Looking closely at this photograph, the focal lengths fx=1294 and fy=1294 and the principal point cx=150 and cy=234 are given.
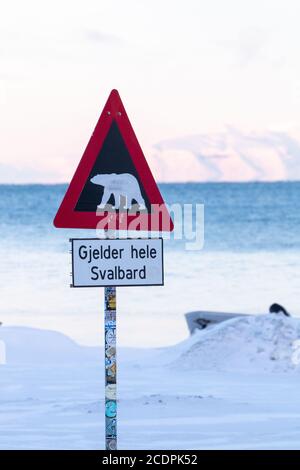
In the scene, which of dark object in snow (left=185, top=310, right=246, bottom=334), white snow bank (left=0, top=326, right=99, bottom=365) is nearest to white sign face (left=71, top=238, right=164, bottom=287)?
white snow bank (left=0, top=326, right=99, bottom=365)

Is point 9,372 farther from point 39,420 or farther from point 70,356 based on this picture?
point 39,420

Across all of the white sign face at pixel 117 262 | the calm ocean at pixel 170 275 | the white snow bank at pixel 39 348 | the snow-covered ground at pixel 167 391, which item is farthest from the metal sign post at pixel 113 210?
the calm ocean at pixel 170 275

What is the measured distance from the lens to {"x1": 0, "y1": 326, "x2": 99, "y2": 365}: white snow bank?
47.4ft

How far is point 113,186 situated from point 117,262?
0.38 metres

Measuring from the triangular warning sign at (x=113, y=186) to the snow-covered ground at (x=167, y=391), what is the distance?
2.19 meters

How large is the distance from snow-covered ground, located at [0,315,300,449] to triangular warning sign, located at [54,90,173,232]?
2.19m

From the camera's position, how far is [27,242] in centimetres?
5738

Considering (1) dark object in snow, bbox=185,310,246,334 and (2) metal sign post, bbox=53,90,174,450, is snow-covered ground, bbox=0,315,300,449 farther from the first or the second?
(2) metal sign post, bbox=53,90,174,450

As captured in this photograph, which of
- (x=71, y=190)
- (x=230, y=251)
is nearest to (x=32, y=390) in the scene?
(x=71, y=190)

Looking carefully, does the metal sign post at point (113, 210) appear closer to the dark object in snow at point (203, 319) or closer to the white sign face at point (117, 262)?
the white sign face at point (117, 262)

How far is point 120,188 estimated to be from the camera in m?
6.45

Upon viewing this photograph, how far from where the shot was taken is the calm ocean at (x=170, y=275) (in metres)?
24.0
